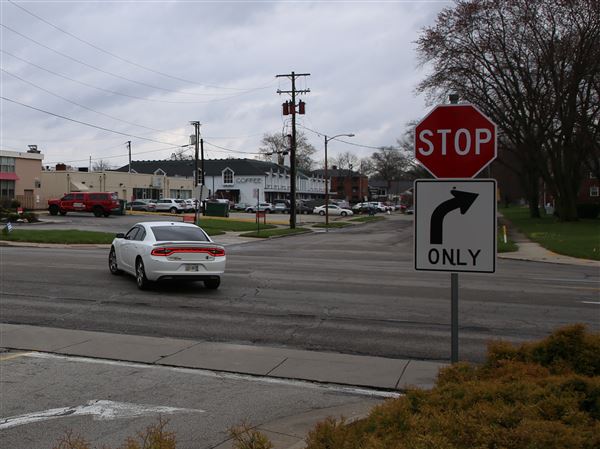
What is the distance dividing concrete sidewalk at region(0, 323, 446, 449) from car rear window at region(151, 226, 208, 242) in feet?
14.5

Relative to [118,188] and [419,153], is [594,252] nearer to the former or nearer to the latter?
[419,153]

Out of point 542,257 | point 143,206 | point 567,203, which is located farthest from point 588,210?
point 143,206

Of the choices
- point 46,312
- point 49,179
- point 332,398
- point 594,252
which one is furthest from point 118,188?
point 332,398

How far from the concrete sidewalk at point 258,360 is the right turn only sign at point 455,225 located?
160 centimetres

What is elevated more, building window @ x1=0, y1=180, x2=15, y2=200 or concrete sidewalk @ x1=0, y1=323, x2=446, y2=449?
building window @ x1=0, y1=180, x2=15, y2=200

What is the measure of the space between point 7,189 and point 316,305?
5385 centimetres

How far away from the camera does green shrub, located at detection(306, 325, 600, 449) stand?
313cm

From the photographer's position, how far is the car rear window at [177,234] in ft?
44.4

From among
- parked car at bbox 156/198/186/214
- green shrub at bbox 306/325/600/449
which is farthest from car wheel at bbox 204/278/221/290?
parked car at bbox 156/198/186/214

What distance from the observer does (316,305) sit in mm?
11711

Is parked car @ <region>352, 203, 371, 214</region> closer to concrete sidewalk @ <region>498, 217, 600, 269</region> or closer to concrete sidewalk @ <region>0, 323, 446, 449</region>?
concrete sidewalk @ <region>498, 217, 600, 269</region>

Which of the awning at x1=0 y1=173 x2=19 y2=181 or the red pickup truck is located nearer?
the red pickup truck

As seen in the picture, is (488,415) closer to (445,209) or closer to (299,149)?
(445,209)

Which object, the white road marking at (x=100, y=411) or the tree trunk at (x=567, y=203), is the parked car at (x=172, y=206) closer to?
the tree trunk at (x=567, y=203)
